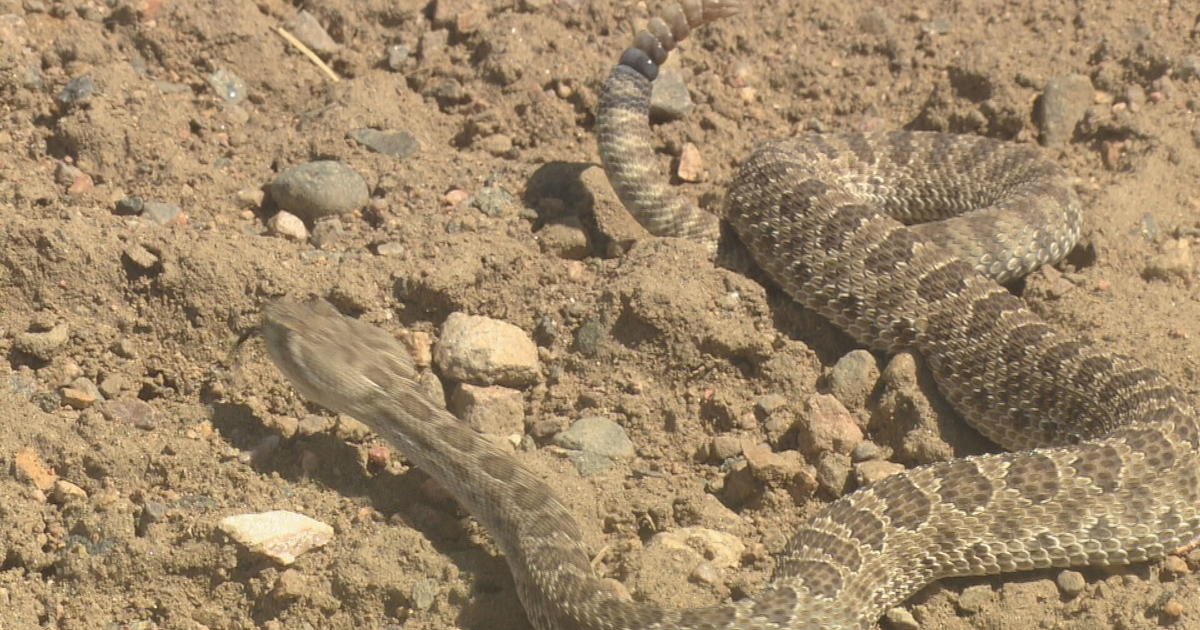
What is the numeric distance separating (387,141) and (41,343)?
103 inches

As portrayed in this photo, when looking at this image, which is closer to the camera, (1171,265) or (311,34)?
(1171,265)

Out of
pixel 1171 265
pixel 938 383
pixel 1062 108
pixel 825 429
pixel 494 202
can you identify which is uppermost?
pixel 1062 108

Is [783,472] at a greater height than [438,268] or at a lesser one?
greater

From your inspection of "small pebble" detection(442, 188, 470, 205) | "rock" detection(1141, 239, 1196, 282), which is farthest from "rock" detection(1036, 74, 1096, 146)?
"small pebble" detection(442, 188, 470, 205)

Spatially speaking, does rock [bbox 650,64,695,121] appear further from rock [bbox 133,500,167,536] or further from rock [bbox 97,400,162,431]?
rock [bbox 133,500,167,536]

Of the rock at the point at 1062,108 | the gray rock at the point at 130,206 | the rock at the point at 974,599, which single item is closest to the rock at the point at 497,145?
the gray rock at the point at 130,206

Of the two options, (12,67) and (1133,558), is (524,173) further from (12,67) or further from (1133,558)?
(1133,558)

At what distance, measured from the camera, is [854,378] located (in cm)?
709

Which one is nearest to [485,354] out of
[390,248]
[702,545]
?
[390,248]

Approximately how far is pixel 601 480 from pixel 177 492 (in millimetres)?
1998

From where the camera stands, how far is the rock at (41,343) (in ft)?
21.5

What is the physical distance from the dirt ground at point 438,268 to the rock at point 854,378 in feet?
0.61

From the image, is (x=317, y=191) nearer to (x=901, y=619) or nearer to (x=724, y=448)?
(x=724, y=448)

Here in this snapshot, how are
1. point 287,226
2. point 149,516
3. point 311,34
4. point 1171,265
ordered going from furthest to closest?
point 311,34 → point 1171,265 → point 287,226 → point 149,516
